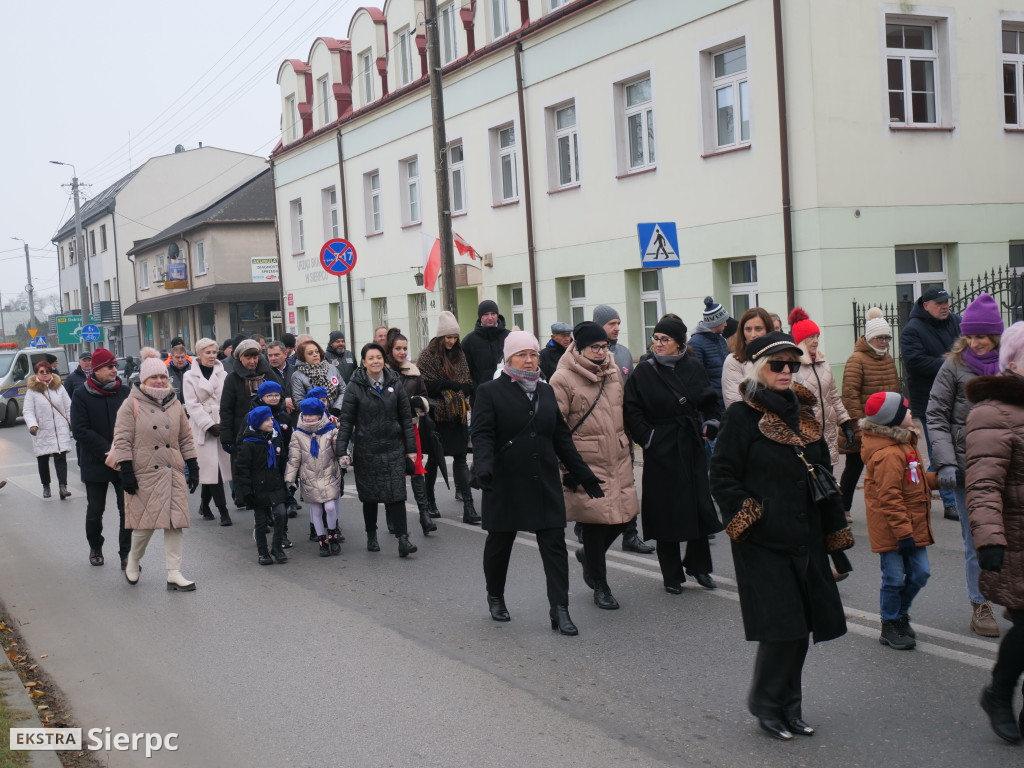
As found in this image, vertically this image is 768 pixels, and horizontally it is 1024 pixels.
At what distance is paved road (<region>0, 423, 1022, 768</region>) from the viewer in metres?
5.05

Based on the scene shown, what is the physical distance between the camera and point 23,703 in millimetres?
5879

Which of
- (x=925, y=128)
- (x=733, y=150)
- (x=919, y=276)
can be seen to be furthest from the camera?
(x=733, y=150)

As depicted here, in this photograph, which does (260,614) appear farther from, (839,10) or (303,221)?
(303,221)

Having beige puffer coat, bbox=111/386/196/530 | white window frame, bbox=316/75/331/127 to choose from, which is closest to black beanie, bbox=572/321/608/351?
beige puffer coat, bbox=111/386/196/530

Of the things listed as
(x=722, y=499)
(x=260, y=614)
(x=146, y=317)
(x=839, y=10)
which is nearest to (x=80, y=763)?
(x=260, y=614)

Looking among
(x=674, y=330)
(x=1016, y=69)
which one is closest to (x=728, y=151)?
(x=1016, y=69)

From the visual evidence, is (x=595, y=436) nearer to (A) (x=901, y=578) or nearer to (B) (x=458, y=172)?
(A) (x=901, y=578)

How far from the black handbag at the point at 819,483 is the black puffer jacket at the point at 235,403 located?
7198mm

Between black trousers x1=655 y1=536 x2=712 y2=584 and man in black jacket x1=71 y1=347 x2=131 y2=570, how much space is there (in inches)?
188

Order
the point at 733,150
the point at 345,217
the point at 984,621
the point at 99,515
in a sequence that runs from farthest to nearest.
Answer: the point at 345,217, the point at 733,150, the point at 99,515, the point at 984,621

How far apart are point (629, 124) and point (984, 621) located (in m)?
14.4

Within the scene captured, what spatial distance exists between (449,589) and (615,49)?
13.2 meters

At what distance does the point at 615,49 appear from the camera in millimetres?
19109

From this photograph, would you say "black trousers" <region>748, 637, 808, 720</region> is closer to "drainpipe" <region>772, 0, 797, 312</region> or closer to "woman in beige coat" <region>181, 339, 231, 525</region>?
"woman in beige coat" <region>181, 339, 231, 525</region>
